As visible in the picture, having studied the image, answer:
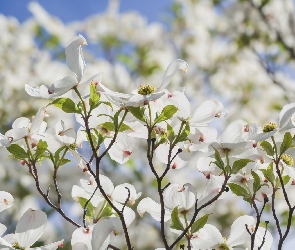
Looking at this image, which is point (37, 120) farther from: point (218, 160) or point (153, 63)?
point (153, 63)

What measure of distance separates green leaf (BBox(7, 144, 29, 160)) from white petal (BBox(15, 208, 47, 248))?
0.06m

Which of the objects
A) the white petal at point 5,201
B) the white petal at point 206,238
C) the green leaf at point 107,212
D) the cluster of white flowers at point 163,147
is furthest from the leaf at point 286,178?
the white petal at point 5,201

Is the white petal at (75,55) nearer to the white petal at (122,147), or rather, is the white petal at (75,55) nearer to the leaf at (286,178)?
the white petal at (122,147)

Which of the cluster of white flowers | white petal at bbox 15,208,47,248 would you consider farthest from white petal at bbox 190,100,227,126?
white petal at bbox 15,208,47,248

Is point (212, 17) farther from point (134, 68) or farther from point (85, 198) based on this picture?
point (85, 198)

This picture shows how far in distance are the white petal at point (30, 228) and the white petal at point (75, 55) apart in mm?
165

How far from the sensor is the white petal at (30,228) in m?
0.61

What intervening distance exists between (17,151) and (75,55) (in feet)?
0.43

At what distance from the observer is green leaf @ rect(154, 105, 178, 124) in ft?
1.99

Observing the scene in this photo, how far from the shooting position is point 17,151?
62cm

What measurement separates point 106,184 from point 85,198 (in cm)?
3

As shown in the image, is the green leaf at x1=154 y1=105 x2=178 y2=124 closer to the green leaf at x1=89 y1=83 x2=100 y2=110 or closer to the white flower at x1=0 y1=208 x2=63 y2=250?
the green leaf at x1=89 y1=83 x2=100 y2=110

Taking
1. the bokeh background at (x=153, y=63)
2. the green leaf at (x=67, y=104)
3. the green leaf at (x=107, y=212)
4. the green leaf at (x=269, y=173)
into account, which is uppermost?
the bokeh background at (x=153, y=63)

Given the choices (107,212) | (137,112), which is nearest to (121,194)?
(107,212)
